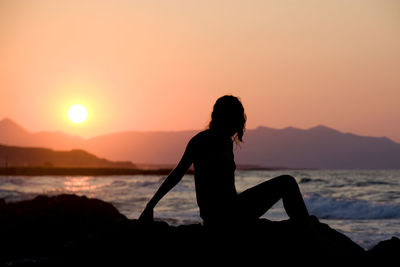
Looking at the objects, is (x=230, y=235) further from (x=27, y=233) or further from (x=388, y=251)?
(x=27, y=233)

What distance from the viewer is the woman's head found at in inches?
183

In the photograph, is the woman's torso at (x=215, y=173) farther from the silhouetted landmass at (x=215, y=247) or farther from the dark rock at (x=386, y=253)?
the dark rock at (x=386, y=253)

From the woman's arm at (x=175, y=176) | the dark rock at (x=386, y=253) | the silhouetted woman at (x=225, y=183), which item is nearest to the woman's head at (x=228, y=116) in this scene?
the silhouetted woman at (x=225, y=183)

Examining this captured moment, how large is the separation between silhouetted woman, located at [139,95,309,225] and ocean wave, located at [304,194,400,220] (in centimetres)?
1631

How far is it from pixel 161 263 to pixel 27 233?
694 centimetres

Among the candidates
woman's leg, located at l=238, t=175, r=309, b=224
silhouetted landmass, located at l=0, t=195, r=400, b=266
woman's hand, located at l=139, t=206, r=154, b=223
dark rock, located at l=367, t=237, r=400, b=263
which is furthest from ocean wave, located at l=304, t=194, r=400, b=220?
woman's hand, located at l=139, t=206, r=154, b=223

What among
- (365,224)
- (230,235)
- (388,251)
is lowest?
(365,224)

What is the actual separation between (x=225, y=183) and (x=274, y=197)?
1.55 feet

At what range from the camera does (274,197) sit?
4.70 metres

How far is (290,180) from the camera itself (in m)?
4.70

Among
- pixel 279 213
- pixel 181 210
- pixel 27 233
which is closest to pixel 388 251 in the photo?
pixel 27 233

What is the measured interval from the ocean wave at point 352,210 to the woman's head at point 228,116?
16.5 m

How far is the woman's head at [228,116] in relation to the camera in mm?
4648

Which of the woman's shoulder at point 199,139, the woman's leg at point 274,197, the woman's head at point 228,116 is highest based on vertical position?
the woman's head at point 228,116
